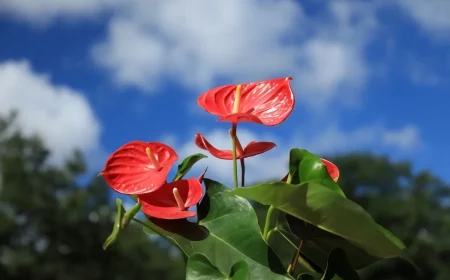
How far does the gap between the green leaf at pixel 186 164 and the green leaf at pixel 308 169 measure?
0.24 feet

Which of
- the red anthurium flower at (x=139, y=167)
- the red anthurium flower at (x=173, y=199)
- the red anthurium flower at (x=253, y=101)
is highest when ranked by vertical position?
the red anthurium flower at (x=253, y=101)

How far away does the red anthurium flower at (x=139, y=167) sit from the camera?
0.48m

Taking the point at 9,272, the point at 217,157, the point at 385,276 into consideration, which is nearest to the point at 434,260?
the point at 385,276

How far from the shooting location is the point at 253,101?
1.74 ft

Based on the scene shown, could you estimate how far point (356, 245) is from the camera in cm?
46

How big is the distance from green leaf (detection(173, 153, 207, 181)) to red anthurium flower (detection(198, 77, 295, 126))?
0.03 metres

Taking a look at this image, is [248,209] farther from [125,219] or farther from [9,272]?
[9,272]

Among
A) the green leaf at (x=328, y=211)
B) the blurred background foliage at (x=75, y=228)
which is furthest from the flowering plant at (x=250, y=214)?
the blurred background foliage at (x=75, y=228)

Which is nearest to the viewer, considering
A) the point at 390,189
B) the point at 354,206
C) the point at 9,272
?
the point at 354,206

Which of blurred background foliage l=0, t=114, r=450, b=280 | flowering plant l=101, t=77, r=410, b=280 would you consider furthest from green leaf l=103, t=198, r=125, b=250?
blurred background foliage l=0, t=114, r=450, b=280

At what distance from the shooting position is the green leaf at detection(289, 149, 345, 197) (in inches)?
17.5

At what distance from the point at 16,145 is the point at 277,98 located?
10428mm

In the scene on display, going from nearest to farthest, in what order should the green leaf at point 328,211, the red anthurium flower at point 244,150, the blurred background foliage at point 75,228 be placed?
1. the green leaf at point 328,211
2. the red anthurium flower at point 244,150
3. the blurred background foliage at point 75,228

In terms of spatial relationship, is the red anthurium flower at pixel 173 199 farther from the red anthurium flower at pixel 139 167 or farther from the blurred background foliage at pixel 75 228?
the blurred background foliage at pixel 75 228
